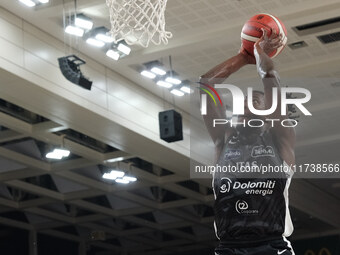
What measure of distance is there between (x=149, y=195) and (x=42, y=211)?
8.35 feet

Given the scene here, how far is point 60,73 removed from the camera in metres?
9.58

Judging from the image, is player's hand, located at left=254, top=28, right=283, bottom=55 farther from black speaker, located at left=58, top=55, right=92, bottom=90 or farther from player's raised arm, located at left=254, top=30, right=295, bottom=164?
black speaker, located at left=58, top=55, right=92, bottom=90

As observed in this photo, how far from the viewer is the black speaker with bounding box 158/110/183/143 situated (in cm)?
1045

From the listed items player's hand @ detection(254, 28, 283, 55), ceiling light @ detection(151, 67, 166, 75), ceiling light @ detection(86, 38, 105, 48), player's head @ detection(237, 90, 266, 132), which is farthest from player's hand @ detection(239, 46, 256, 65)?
ceiling light @ detection(151, 67, 166, 75)

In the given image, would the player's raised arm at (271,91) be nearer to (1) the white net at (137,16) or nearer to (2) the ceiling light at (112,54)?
(1) the white net at (137,16)

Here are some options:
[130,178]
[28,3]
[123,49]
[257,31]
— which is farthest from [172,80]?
[257,31]

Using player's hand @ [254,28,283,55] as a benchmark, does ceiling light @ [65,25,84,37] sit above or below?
above

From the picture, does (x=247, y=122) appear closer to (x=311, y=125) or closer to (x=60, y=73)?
(x=60, y=73)

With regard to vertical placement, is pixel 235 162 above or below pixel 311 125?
below

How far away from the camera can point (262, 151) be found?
122 inches

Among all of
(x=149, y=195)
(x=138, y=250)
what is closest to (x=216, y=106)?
(x=149, y=195)

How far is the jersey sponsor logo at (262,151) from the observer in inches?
122

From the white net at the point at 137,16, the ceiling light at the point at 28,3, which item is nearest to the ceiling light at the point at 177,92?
the ceiling light at the point at 28,3

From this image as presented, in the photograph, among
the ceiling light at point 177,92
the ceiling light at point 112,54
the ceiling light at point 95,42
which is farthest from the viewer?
the ceiling light at point 177,92
